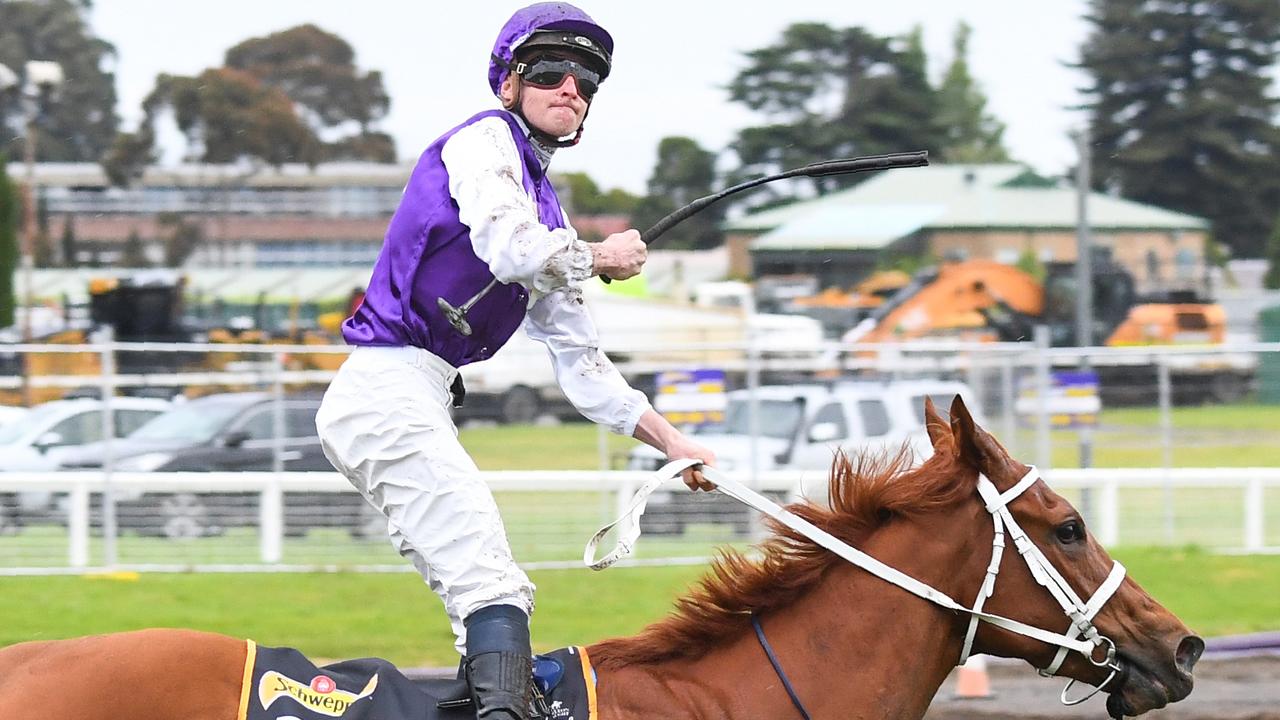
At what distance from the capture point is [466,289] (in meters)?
3.43

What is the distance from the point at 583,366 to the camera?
388 centimetres

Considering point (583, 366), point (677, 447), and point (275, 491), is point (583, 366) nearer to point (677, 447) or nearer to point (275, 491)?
point (677, 447)

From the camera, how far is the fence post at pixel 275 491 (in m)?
10.9

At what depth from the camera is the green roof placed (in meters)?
37.2

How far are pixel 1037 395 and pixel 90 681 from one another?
8.90 meters

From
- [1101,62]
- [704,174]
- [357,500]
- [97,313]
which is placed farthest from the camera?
[1101,62]

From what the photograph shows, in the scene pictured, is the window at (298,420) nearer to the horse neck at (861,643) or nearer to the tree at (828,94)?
the horse neck at (861,643)

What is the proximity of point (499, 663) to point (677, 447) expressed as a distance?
30.5 inches

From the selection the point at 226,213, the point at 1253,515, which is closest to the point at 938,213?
the point at 226,213

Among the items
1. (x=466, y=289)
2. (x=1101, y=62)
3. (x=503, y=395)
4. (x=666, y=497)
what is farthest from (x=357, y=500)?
(x=1101, y=62)

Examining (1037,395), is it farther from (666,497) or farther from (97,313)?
(97,313)

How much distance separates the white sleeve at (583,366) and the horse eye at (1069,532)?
1038 mm

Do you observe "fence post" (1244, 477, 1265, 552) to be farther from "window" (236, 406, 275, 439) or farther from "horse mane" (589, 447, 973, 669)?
"horse mane" (589, 447, 973, 669)

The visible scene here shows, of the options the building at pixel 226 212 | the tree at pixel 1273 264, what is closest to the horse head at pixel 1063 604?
the building at pixel 226 212
